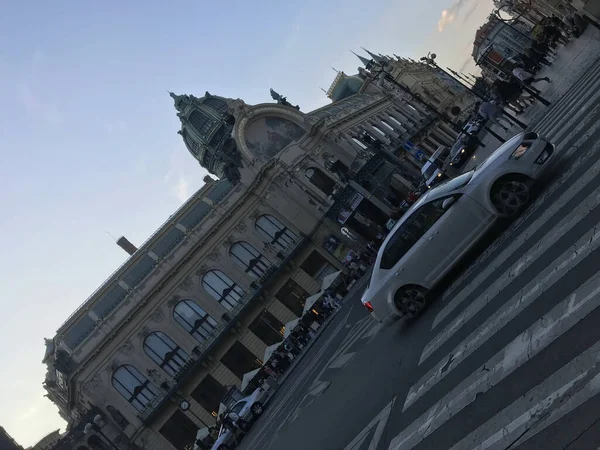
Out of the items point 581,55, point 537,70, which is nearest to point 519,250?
point 581,55

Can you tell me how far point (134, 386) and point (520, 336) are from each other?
40.5 m

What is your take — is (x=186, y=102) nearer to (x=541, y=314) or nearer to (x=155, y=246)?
(x=155, y=246)

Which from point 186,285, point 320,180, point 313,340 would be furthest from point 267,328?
point 313,340

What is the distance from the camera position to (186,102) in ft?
215

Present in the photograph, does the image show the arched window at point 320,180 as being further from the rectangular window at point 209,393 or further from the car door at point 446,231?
the car door at point 446,231

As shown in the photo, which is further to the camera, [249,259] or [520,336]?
[249,259]

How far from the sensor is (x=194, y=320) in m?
44.8

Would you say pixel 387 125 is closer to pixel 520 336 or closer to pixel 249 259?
pixel 249 259

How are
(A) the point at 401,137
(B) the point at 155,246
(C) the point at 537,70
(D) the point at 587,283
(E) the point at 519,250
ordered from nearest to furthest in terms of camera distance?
(D) the point at 587,283
(E) the point at 519,250
(C) the point at 537,70
(B) the point at 155,246
(A) the point at 401,137

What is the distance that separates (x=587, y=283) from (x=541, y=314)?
72 centimetres

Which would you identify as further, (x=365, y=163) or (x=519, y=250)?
(x=365, y=163)

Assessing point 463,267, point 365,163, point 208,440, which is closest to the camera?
point 463,267

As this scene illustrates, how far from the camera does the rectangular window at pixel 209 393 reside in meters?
42.1

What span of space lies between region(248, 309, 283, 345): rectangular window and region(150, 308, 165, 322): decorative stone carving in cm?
722
